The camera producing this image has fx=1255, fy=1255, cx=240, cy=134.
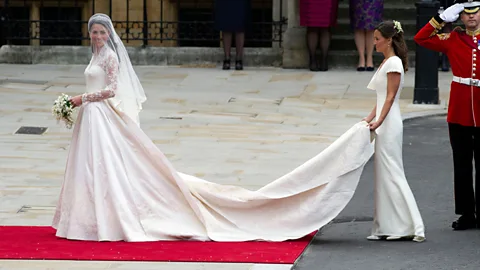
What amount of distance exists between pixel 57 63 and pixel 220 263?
13103mm

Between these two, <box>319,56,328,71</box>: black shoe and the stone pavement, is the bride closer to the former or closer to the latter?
the stone pavement

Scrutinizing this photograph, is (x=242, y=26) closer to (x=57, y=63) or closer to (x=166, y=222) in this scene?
(x=57, y=63)

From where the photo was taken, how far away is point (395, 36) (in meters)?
9.74

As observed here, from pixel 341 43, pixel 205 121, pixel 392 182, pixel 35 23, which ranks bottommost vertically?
pixel 205 121

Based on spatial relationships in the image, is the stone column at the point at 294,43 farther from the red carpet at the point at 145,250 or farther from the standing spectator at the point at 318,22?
the red carpet at the point at 145,250

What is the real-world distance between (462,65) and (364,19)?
9.96m

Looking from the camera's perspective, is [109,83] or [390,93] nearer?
[390,93]

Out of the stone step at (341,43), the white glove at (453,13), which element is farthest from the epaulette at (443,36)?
the stone step at (341,43)

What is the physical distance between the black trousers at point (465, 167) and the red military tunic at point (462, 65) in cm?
13

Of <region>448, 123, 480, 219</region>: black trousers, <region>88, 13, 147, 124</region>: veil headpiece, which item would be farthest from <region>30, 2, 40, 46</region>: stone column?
<region>448, 123, 480, 219</region>: black trousers

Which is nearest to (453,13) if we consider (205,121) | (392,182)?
(392,182)

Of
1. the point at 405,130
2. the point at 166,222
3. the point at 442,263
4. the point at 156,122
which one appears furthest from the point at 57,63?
the point at 442,263

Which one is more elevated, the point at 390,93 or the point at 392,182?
the point at 390,93

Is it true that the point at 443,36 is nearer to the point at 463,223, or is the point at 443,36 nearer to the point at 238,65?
the point at 463,223
